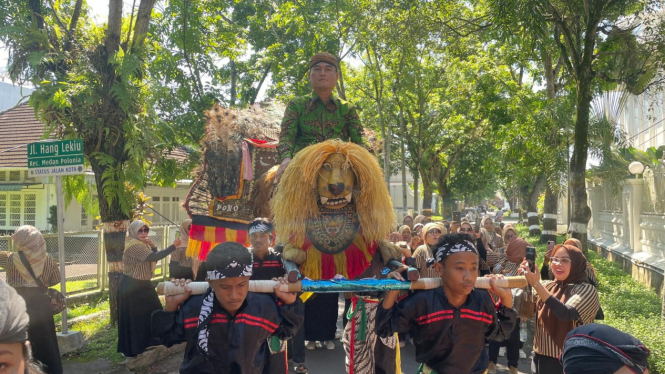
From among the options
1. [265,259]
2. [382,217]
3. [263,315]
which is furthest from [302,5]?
[263,315]

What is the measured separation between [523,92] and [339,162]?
12.9 meters

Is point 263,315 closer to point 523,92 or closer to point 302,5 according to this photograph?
point 302,5

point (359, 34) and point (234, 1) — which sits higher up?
point (234, 1)

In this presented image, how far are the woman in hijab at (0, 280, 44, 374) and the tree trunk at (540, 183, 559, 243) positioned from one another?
1358cm

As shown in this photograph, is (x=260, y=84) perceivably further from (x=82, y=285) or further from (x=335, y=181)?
(x=335, y=181)

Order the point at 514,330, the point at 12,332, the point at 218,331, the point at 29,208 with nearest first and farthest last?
the point at 12,332
the point at 218,331
the point at 514,330
the point at 29,208

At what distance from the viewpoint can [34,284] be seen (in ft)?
16.7

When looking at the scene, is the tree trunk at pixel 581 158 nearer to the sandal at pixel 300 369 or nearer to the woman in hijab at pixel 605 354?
the sandal at pixel 300 369

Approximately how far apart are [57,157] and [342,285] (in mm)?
4797

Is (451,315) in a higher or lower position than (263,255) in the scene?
lower

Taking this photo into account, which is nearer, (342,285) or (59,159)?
(342,285)

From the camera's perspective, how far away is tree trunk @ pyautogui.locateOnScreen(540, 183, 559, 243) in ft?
45.0

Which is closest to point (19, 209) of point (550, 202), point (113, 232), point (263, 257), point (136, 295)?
point (113, 232)

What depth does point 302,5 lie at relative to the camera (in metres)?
12.8
